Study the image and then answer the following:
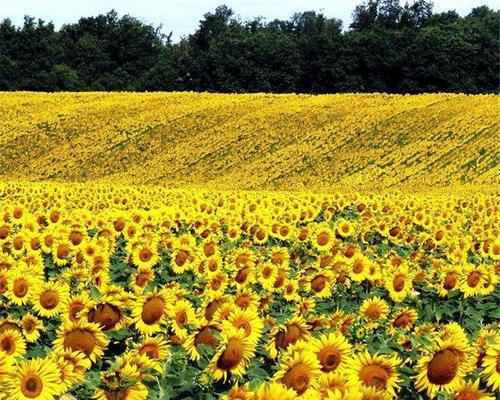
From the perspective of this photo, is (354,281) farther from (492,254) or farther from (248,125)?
(248,125)

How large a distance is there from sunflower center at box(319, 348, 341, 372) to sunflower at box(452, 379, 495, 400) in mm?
541

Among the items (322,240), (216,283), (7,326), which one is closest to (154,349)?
(7,326)

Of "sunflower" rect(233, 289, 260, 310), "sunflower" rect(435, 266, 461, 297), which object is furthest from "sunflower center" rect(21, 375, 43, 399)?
"sunflower" rect(435, 266, 461, 297)

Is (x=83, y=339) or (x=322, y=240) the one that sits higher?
(x=83, y=339)

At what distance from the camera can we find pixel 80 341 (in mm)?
3973

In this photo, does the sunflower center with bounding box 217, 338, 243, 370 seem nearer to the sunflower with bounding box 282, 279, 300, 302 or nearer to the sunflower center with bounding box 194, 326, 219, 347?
the sunflower center with bounding box 194, 326, 219, 347

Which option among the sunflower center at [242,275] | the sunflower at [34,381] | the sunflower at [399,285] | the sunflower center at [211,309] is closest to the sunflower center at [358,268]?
the sunflower at [399,285]

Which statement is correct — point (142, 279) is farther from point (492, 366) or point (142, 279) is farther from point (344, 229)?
point (344, 229)

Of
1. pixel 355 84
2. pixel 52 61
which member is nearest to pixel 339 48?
pixel 355 84

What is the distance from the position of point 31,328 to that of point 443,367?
2.46 meters

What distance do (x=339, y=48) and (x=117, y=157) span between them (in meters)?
43.3

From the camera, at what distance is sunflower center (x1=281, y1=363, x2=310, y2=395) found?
321 centimetres

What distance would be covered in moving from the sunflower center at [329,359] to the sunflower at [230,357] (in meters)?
0.32

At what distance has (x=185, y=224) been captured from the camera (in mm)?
9750
